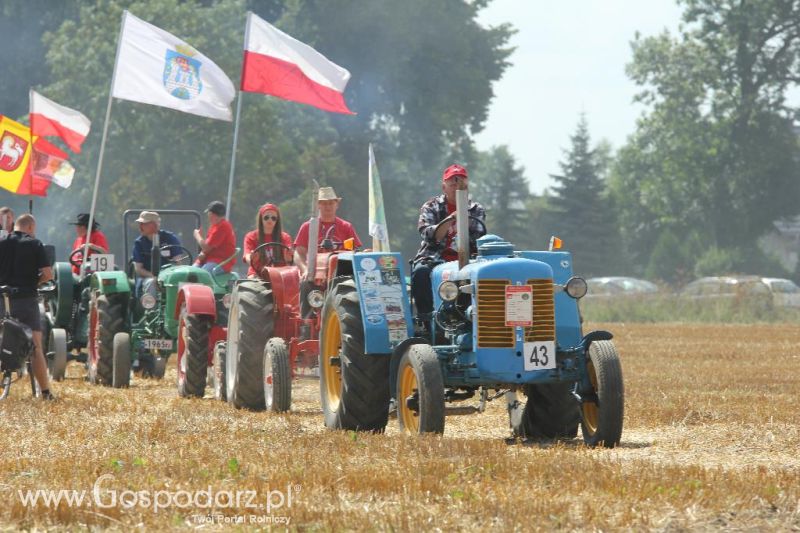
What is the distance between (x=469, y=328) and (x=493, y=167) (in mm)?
161297

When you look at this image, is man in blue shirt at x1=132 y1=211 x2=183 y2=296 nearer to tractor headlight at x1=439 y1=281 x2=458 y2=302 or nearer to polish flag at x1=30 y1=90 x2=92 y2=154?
polish flag at x1=30 y1=90 x2=92 y2=154

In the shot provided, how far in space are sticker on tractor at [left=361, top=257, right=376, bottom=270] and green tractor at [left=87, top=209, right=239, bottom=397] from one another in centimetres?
450

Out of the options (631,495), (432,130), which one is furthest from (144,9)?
(631,495)

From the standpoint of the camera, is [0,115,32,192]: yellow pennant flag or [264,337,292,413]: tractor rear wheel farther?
[0,115,32,192]: yellow pennant flag

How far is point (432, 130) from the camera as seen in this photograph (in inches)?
2621

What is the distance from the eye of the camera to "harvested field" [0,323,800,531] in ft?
23.2

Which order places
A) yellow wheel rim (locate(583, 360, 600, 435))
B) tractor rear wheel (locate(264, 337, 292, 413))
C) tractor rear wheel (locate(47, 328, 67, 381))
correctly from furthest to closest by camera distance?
tractor rear wheel (locate(47, 328, 67, 381)), tractor rear wheel (locate(264, 337, 292, 413)), yellow wheel rim (locate(583, 360, 600, 435))

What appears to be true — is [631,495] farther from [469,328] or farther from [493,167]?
[493,167]

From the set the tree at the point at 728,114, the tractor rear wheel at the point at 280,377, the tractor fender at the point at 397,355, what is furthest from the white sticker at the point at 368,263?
the tree at the point at 728,114

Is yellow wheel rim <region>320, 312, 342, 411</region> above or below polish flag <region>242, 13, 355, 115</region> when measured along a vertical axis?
below

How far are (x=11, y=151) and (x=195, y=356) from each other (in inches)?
374

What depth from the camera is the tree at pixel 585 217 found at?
74500 mm

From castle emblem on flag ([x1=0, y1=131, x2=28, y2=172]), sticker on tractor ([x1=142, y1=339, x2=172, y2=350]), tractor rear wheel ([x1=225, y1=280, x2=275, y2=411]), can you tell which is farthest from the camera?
castle emblem on flag ([x1=0, y1=131, x2=28, y2=172])

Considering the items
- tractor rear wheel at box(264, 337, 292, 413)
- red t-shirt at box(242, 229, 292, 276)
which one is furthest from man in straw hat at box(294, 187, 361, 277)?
tractor rear wheel at box(264, 337, 292, 413)
